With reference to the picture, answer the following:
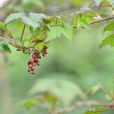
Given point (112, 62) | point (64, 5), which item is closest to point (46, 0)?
point (64, 5)

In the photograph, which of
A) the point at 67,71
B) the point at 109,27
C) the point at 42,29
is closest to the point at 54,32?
the point at 42,29

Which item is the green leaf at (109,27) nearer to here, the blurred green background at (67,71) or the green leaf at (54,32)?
the green leaf at (54,32)

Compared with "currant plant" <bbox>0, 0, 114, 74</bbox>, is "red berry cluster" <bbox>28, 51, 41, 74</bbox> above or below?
below

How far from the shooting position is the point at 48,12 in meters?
2.62

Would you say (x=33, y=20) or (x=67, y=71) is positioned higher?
(x=33, y=20)

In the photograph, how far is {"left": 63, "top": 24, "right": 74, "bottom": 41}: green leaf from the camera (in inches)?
50.3

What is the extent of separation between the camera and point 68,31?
4.22 ft

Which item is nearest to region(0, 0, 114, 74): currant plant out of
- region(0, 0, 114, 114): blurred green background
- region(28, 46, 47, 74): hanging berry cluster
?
region(28, 46, 47, 74): hanging berry cluster

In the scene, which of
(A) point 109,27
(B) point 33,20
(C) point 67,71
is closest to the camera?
(B) point 33,20

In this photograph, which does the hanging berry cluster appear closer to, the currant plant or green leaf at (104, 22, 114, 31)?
the currant plant

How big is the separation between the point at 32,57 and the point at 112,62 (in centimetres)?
289

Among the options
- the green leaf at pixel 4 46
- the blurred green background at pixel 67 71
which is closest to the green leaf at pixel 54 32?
the green leaf at pixel 4 46

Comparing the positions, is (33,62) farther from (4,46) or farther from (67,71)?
(67,71)

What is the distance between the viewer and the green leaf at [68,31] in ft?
4.19
